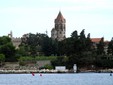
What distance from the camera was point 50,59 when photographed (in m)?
135

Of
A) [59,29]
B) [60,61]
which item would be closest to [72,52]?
[60,61]

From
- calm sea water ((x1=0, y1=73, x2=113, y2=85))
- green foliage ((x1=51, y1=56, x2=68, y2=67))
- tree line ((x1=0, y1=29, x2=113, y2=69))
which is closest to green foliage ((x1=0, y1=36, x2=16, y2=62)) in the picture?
tree line ((x1=0, y1=29, x2=113, y2=69))

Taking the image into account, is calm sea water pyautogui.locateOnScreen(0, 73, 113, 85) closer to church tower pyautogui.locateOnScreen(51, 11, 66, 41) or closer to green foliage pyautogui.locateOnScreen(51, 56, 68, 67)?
green foliage pyautogui.locateOnScreen(51, 56, 68, 67)

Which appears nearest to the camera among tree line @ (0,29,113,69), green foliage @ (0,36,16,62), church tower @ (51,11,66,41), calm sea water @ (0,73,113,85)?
calm sea water @ (0,73,113,85)

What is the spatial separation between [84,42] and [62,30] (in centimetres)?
5987

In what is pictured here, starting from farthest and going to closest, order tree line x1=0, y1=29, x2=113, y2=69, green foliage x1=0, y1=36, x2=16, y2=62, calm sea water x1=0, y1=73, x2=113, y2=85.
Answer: green foliage x1=0, y1=36, x2=16, y2=62
tree line x1=0, y1=29, x2=113, y2=69
calm sea water x1=0, y1=73, x2=113, y2=85

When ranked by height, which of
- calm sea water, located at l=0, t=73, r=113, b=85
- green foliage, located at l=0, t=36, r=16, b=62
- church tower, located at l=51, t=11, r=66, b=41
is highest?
church tower, located at l=51, t=11, r=66, b=41

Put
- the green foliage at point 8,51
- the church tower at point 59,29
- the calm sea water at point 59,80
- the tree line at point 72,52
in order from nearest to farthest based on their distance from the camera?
the calm sea water at point 59,80 → the tree line at point 72,52 → the green foliage at point 8,51 → the church tower at point 59,29

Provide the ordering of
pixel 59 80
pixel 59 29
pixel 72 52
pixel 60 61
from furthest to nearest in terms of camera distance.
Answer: pixel 59 29, pixel 72 52, pixel 60 61, pixel 59 80

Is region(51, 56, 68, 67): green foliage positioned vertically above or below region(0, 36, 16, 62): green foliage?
below

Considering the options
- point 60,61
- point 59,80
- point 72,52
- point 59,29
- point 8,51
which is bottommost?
point 59,80

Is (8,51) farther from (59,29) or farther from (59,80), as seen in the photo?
(59,29)

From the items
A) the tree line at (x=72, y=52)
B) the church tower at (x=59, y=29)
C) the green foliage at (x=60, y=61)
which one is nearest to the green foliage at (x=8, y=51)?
the tree line at (x=72, y=52)

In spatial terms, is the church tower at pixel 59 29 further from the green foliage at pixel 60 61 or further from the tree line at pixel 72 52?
the green foliage at pixel 60 61
